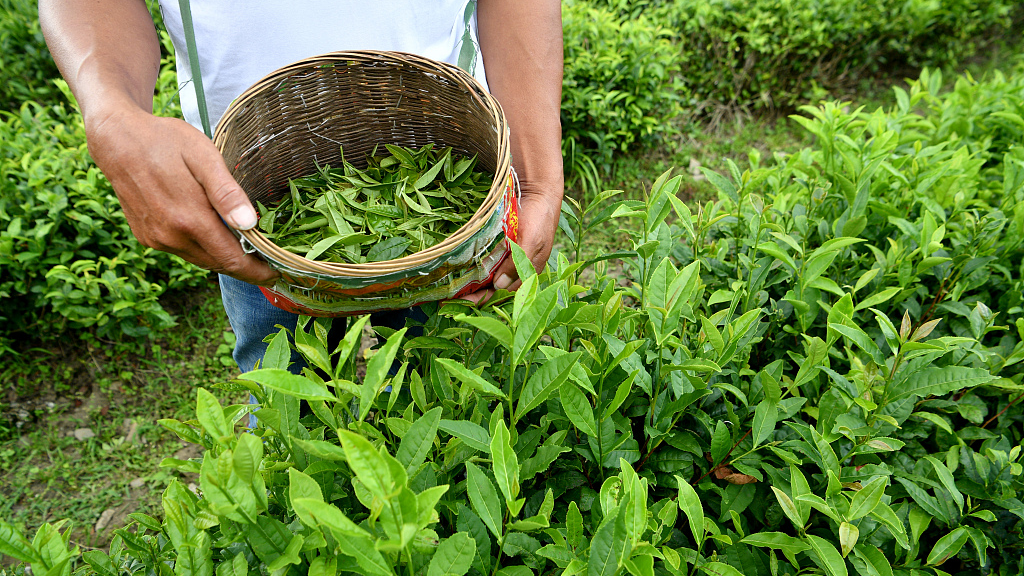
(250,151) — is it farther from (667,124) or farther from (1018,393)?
(667,124)

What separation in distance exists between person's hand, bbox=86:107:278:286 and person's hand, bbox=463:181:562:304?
0.50 m

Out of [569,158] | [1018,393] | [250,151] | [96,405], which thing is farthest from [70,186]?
[1018,393]

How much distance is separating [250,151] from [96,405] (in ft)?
6.21

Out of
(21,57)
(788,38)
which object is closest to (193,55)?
(21,57)

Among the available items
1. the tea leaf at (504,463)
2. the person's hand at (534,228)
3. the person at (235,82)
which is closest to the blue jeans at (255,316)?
the person at (235,82)

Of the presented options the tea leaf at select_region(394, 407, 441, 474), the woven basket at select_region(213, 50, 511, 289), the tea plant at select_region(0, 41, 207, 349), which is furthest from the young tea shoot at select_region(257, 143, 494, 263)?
the tea plant at select_region(0, 41, 207, 349)

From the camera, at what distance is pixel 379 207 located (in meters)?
1.50

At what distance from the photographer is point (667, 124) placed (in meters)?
3.67

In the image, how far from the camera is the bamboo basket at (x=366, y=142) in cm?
115

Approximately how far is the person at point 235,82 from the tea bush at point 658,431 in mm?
296

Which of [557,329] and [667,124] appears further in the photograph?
[667,124]

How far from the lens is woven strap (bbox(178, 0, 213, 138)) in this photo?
1.40 metres

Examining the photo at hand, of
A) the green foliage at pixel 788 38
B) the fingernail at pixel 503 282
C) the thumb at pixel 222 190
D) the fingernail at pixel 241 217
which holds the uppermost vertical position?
the thumb at pixel 222 190

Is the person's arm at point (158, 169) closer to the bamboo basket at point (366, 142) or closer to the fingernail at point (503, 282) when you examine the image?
the bamboo basket at point (366, 142)
